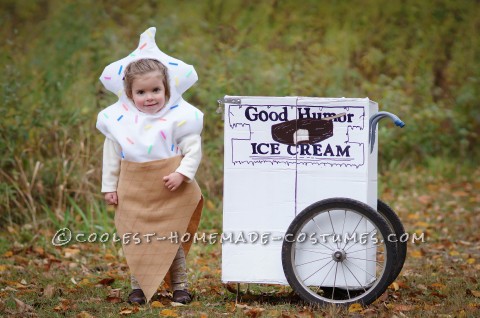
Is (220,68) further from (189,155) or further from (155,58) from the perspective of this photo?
(189,155)

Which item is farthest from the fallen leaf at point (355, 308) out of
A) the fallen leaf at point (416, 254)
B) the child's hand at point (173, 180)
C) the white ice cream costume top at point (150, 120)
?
the fallen leaf at point (416, 254)

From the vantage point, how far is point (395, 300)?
4531 mm

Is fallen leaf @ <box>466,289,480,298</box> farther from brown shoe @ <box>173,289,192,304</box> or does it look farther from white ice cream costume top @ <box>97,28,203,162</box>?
white ice cream costume top @ <box>97,28,203,162</box>

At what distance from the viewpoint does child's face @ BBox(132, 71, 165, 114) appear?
4316 mm

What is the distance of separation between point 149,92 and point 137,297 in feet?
3.83

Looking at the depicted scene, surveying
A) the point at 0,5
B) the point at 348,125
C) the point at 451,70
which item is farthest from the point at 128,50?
the point at 451,70

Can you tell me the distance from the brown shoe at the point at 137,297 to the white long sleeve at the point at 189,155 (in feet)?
2.41

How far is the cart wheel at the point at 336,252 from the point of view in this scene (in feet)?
13.7

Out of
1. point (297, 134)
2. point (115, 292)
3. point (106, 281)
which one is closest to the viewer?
point (297, 134)

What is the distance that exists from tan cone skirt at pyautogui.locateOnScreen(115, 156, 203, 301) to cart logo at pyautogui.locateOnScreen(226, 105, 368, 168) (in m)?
0.40

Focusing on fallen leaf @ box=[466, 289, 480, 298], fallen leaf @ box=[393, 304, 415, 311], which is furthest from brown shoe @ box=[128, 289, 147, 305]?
fallen leaf @ box=[466, 289, 480, 298]

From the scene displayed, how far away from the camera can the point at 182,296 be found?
450cm

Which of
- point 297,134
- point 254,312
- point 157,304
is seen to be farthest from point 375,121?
point 157,304

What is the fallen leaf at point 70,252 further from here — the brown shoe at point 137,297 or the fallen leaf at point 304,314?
the fallen leaf at point 304,314
